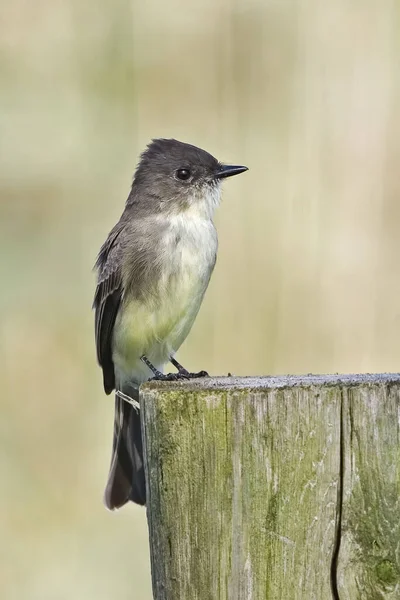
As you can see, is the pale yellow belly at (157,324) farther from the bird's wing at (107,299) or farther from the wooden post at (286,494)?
the wooden post at (286,494)

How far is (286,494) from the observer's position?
213cm

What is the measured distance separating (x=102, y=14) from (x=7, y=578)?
2.75 meters

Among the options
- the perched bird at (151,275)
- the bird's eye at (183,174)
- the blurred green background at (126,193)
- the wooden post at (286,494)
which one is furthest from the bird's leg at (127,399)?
the wooden post at (286,494)

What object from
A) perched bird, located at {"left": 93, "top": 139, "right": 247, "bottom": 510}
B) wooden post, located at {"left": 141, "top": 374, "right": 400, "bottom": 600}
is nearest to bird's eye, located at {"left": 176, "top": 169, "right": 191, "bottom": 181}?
perched bird, located at {"left": 93, "top": 139, "right": 247, "bottom": 510}

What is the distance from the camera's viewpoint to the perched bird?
4258mm

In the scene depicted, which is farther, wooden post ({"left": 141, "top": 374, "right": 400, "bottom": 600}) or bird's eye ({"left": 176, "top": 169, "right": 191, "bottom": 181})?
bird's eye ({"left": 176, "top": 169, "right": 191, "bottom": 181})

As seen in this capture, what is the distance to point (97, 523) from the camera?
4730mm

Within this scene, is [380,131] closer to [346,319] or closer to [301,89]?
[301,89]

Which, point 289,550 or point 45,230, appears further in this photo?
point 45,230

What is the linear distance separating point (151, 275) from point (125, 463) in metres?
0.82

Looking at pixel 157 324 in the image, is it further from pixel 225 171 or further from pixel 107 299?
pixel 225 171

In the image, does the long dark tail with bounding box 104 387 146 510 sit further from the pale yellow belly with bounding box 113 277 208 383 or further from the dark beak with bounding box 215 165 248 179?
the dark beak with bounding box 215 165 248 179

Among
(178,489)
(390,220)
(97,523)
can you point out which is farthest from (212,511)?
(390,220)

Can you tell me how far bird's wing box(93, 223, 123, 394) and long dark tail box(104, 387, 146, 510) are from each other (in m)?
0.18
